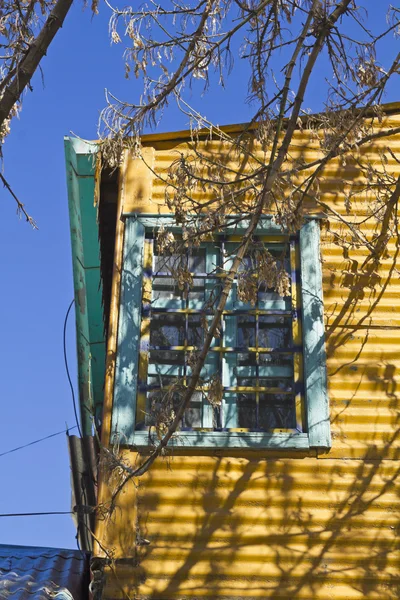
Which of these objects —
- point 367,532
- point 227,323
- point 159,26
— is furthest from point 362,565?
point 159,26

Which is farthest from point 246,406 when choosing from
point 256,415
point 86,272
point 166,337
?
point 86,272

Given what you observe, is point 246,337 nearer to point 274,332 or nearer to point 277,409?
point 274,332

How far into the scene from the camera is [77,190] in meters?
6.91

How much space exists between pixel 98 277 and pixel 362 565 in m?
3.18

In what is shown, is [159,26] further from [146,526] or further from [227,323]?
[146,526]

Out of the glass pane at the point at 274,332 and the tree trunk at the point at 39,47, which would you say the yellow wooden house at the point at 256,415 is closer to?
the glass pane at the point at 274,332

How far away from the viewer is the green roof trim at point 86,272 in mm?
6773

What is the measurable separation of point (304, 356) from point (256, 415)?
52 cm

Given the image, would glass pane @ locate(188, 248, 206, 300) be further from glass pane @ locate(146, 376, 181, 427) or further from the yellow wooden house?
glass pane @ locate(146, 376, 181, 427)

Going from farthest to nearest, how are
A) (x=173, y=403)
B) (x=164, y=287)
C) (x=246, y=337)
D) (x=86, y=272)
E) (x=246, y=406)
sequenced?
(x=86, y=272) → (x=164, y=287) → (x=246, y=337) → (x=246, y=406) → (x=173, y=403)

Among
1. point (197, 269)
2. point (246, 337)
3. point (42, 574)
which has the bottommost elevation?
point (42, 574)

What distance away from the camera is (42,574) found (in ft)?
20.7

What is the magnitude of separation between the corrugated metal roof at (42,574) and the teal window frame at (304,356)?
3.38 ft

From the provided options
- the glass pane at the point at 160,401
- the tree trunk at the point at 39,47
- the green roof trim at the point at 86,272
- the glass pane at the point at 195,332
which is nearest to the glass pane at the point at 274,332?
the glass pane at the point at 195,332
